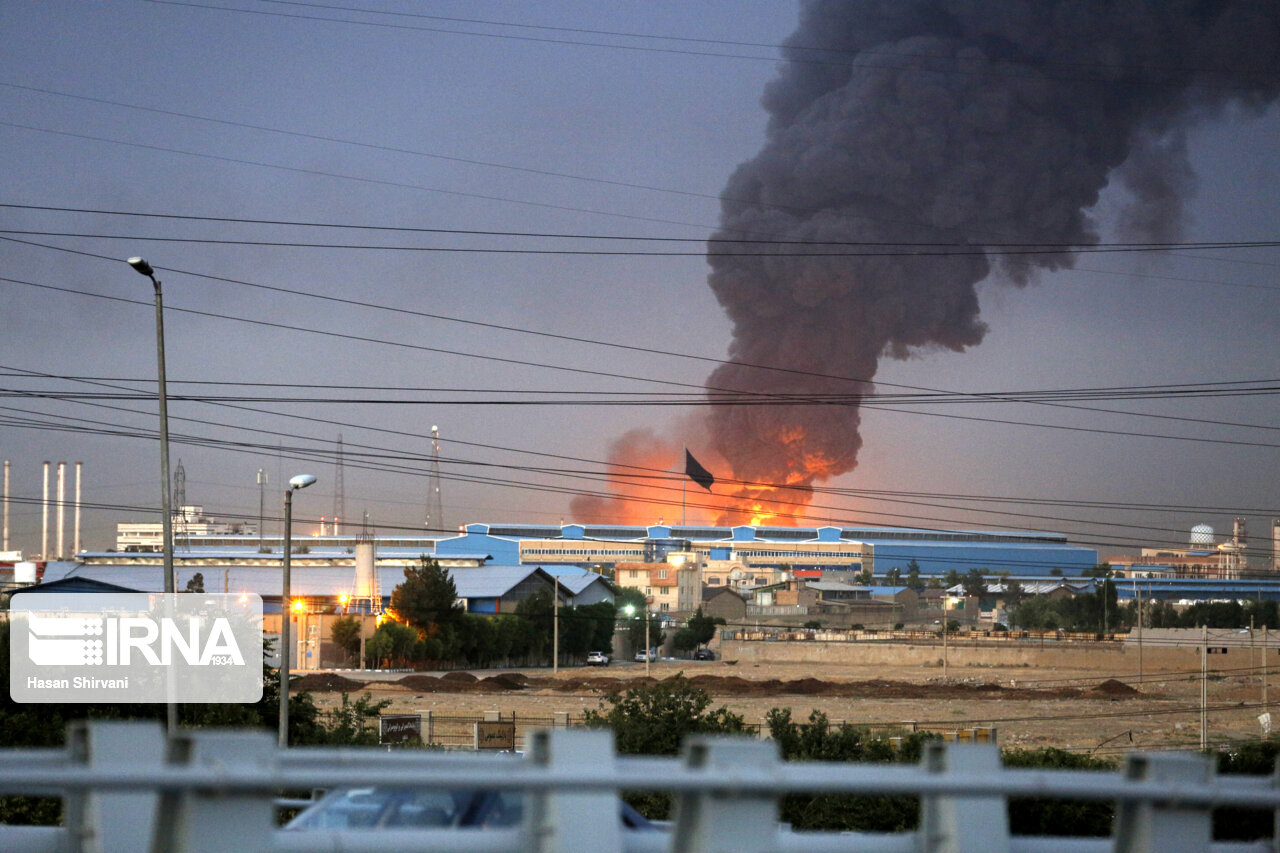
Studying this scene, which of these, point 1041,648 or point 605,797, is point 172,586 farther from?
point 1041,648

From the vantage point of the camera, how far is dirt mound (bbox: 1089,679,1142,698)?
67375mm

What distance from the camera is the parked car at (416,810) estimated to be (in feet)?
16.1

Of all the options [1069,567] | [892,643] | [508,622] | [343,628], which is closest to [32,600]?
[343,628]

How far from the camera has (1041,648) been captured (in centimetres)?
8975

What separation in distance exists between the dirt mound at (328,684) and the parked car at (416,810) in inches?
2027

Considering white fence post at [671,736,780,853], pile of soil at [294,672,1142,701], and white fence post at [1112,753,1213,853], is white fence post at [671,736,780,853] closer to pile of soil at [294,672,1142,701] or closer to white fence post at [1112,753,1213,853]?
white fence post at [1112,753,1213,853]

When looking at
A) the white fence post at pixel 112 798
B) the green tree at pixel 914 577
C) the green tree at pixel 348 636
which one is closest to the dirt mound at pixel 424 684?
the green tree at pixel 348 636

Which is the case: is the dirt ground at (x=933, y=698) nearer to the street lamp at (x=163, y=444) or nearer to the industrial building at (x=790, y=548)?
the street lamp at (x=163, y=444)

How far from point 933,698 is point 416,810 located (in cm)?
6285

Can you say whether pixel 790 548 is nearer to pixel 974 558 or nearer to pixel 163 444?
pixel 974 558

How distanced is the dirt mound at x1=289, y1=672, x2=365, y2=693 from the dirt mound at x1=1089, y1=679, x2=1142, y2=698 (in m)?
42.5

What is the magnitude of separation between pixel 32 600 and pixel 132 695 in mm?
15963

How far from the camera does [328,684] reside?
2263 inches

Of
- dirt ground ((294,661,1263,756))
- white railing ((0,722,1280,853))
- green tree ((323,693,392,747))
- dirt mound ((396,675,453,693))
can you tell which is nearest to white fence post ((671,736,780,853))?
white railing ((0,722,1280,853))
